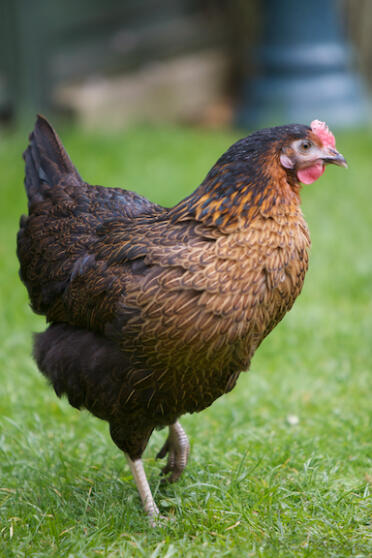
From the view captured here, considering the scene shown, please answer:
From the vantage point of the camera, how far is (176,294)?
7.91 ft

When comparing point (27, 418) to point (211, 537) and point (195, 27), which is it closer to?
point (211, 537)

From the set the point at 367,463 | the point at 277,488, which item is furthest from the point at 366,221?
the point at 277,488

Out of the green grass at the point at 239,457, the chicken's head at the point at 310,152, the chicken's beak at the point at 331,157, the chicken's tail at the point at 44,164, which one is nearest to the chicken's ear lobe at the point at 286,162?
the chicken's head at the point at 310,152

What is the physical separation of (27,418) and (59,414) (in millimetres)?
192

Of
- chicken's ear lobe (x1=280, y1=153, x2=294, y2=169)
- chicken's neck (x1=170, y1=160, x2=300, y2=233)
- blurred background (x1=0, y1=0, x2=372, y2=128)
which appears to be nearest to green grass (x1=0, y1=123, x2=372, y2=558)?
chicken's neck (x1=170, y1=160, x2=300, y2=233)

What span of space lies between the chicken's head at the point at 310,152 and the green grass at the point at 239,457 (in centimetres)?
125

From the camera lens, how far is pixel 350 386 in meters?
3.99

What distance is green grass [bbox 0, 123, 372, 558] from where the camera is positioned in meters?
2.60

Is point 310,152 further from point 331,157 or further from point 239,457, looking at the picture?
point 239,457

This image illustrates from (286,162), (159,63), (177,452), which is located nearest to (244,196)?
(286,162)

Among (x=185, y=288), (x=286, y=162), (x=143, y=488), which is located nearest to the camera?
(x=185, y=288)

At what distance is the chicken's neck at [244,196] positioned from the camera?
2.47m

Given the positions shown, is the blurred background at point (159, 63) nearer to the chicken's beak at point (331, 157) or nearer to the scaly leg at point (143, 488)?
the chicken's beak at point (331, 157)

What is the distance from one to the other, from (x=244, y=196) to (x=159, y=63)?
22.8 ft
